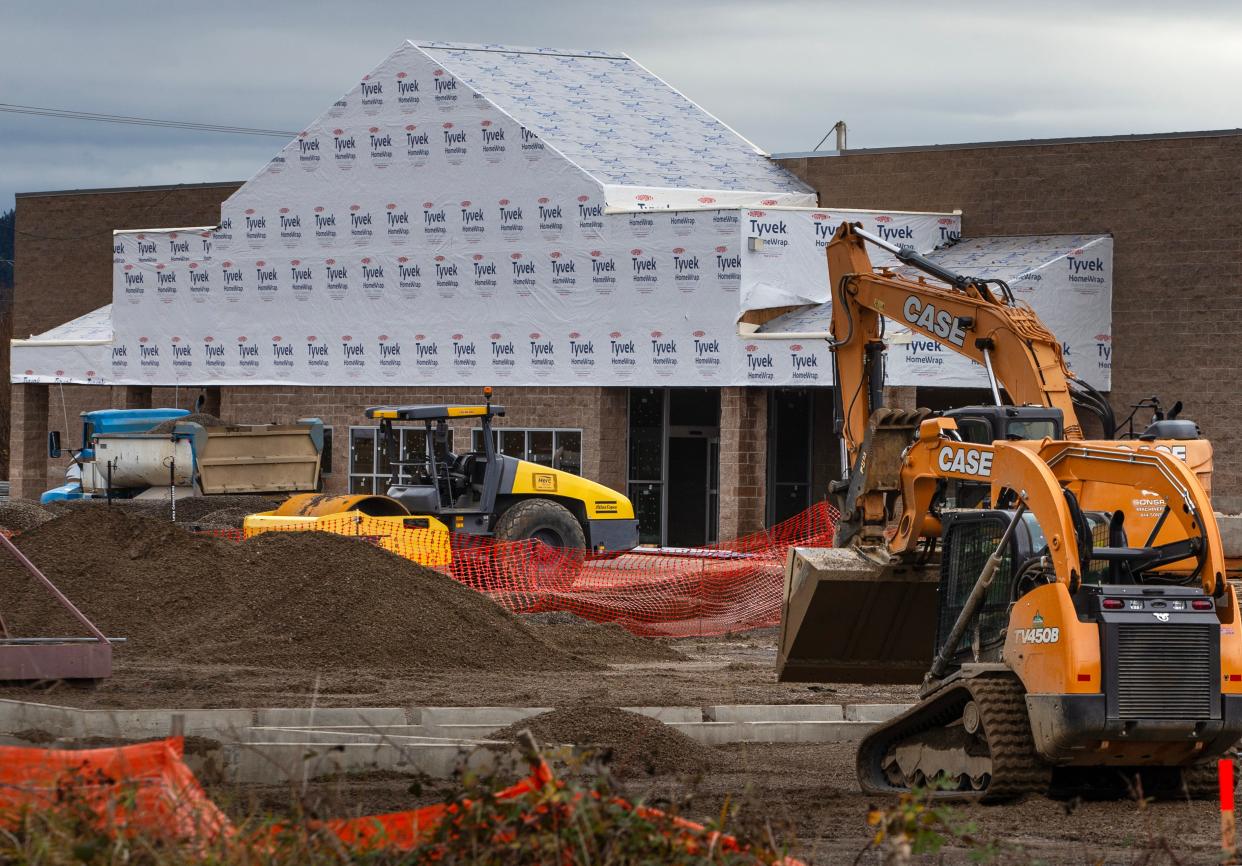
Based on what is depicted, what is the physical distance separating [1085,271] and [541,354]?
10094 mm

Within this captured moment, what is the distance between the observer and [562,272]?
3338cm

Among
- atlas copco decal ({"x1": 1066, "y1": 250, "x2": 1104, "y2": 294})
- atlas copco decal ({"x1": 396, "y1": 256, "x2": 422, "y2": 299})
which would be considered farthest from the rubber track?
atlas copco decal ({"x1": 396, "y1": 256, "x2": 422, "y2": 299})

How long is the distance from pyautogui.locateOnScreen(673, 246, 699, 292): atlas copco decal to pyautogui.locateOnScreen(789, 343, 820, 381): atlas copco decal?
234 cm

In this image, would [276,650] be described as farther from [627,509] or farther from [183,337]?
[183,337]

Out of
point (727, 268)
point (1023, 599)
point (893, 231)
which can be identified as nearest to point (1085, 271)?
point (893, 231)

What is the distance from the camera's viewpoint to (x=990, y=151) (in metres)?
33.6

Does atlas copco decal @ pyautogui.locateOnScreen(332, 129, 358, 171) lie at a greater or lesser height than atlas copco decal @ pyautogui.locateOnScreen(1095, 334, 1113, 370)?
greater

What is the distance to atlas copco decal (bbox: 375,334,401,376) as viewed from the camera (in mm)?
35500

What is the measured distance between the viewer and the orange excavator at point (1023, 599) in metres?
10.1

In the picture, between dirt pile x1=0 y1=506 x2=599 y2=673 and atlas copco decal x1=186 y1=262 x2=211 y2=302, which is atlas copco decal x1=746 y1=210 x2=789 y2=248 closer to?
atlas copco decal x1=186 y1=262 x2=211 y2=302

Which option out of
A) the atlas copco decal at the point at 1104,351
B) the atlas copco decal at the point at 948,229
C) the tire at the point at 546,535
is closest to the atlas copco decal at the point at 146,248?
the tire at the point at 546,535

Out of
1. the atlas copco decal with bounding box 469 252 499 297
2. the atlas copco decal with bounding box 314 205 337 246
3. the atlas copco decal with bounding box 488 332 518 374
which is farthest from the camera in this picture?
the atlas copco decal with bounding box 314 205 337 246

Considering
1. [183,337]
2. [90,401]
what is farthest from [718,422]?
[90,401]

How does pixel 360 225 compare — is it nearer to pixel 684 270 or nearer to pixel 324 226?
pixel 324 226
